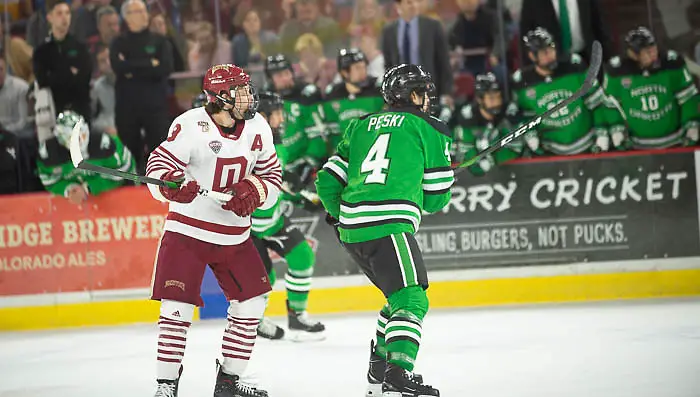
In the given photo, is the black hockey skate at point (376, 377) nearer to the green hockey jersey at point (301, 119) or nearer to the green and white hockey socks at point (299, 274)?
the green and white hockey socks at point (299, 274)

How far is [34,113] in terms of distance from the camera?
817 centimetres

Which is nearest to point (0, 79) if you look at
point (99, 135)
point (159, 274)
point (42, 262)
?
point (99, 135)

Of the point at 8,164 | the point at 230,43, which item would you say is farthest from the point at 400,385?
the point at 8,164

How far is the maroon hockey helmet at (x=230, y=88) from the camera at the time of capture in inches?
165

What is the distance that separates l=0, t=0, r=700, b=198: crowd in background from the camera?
7848mm

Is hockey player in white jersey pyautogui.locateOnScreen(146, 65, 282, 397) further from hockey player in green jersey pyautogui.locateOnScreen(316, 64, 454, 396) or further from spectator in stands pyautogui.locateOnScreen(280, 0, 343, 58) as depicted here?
spectator in stands pyautogui.locateOnScreen(280, 0, 343, 58)

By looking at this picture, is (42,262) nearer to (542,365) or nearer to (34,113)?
(34,113)

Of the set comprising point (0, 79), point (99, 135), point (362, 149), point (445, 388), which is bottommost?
point (445, 388)

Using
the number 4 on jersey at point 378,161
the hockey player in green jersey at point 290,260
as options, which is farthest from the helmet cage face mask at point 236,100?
the hockey player in green jersey at point 290,260

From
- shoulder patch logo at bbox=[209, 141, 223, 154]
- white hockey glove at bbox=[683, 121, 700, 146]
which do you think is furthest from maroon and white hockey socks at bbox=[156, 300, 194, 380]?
white hockey glove at bbox=[683, 121, 700, 146]

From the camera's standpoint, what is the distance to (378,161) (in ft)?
13.1

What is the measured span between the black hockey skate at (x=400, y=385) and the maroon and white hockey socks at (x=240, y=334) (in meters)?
0.69

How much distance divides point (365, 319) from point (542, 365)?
237cm

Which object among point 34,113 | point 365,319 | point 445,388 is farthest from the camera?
point 34,113
